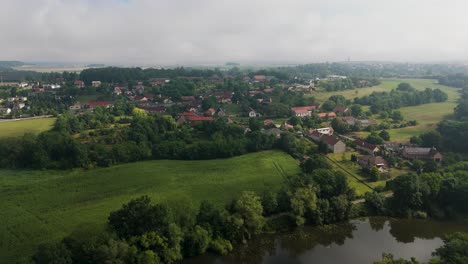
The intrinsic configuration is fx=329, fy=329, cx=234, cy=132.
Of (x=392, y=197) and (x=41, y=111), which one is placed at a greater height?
(x=41, y=111)

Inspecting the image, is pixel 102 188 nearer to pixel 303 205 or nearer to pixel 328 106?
pixel 303 205

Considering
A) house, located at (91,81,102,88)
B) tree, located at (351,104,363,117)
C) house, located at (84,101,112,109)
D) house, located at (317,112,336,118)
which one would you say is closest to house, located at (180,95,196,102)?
house, located at (84,101,112,109)

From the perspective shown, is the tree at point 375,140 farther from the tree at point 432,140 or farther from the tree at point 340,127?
the tree at point 340,127

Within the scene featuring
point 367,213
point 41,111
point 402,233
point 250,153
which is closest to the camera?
point 402,233

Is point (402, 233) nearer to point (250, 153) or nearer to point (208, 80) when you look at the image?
point (250, 153)

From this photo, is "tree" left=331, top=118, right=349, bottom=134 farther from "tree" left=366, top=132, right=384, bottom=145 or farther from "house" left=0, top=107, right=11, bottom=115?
"house" left=0, top=107, right=11, bottom=115

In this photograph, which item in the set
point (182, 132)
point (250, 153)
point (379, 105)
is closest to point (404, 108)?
point (379, 105)

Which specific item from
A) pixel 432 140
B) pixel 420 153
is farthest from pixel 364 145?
pixel 432 140
